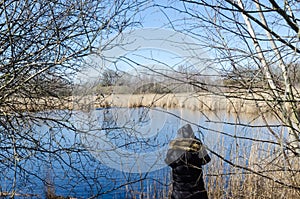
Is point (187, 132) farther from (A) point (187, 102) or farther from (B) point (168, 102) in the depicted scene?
(A) point (187, 102)

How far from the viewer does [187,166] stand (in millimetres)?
1164

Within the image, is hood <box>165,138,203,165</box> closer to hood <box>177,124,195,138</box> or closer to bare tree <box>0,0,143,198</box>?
hood <box>177,124,195,138</box>

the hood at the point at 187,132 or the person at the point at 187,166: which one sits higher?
the hood at the point at 187,132

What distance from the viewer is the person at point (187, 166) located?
1.17 metres

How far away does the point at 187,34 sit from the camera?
4.01 feet

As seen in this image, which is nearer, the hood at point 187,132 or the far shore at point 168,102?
the hood at point 187,132

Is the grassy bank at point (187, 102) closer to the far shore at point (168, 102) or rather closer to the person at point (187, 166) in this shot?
the far shore at point (168, 102)

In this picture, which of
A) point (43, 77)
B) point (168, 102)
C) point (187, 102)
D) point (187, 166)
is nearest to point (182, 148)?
point (187, 166)

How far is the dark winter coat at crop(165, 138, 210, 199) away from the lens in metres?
1.17

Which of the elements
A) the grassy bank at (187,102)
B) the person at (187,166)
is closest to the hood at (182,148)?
the person at (187,166)

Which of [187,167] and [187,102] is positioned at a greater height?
[187,102]

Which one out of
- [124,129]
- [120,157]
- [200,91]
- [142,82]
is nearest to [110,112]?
[124,129]

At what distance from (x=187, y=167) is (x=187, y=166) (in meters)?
0.01

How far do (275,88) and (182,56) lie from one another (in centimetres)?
41
